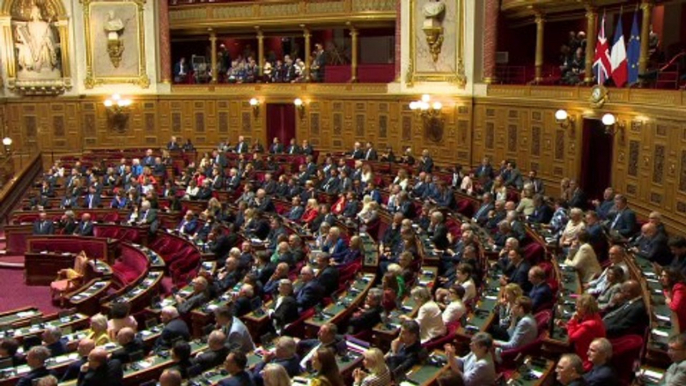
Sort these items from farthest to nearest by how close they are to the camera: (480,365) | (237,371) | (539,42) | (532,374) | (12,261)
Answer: (539,42)
(12,261)
(532,374)
(237,371)
(480,365)

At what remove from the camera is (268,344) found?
8.17m

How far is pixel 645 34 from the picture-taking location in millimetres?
14258

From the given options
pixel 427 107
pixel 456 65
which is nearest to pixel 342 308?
pixel 427 107

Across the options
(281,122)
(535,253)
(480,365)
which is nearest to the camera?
(480,365)

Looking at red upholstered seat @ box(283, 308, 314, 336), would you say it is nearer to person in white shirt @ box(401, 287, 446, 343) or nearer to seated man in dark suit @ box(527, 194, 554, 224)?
person in white shirt @ box(401, 287, 446, 343)

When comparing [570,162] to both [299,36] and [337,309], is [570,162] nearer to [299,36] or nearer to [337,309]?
[337,309]

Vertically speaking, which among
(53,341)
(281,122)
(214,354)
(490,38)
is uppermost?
(490,38)

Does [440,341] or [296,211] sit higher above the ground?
[296,211]

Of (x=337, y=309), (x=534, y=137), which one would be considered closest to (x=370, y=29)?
(x=534, y=137)

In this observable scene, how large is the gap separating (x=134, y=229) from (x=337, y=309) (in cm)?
789

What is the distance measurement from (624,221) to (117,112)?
1918 centimetres

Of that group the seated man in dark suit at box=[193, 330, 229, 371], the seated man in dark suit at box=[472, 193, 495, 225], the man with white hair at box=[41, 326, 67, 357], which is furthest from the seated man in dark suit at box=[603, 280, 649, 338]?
the man with white hair at box=[41, 326, 67, 357]

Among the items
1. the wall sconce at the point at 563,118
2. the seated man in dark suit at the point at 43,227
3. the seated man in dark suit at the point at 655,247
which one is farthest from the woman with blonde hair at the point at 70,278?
the wall sconce at the point at 563,118

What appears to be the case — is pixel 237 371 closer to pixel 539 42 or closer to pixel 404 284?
pixel 404 284
